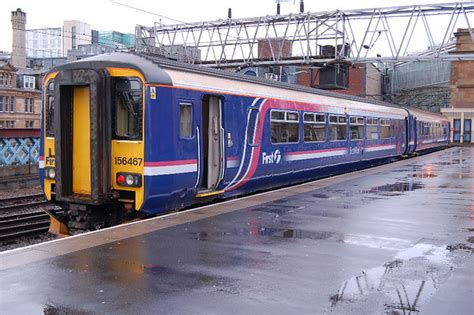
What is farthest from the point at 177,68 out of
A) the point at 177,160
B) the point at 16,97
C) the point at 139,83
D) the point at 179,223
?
the point at 16,97

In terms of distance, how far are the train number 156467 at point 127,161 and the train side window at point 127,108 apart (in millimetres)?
359

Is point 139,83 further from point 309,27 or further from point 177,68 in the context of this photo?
point 309,27

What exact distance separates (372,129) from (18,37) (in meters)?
51.5

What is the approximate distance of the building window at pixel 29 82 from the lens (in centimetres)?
6209

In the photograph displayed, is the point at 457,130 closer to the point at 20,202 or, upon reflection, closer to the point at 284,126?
the point at 284,126

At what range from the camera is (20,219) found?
12.4 meters

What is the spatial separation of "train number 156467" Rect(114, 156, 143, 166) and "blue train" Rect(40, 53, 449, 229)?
0.02 metres

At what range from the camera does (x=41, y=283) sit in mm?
5738

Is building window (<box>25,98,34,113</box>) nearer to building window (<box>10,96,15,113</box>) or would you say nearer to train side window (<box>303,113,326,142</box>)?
building window (<box>10,96,15,113</box>)

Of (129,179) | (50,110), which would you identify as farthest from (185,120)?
(50,110)

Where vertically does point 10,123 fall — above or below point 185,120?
above

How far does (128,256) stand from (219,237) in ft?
5.17

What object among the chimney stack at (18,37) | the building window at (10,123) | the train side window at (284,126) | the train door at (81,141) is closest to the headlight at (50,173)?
the train door at (81,141)

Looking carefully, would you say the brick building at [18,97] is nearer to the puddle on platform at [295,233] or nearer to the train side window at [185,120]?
the train side window at [185,120]
